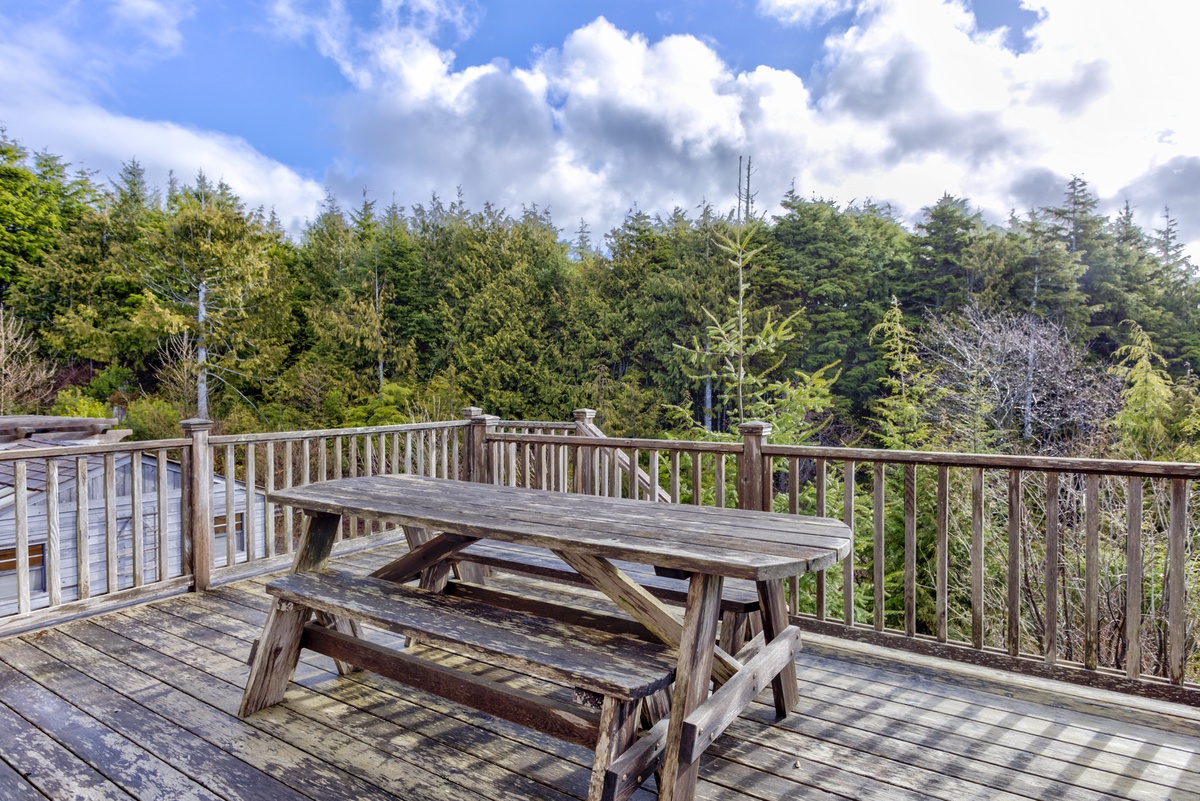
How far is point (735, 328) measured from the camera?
816 centimetres

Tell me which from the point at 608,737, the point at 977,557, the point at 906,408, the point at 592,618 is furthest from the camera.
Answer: the point at 906,408

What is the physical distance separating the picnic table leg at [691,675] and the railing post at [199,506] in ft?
10.1

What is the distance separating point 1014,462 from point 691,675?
1660 mm

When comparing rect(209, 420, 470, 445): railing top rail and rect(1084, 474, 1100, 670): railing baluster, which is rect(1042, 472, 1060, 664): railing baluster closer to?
rect(1084, 474, 1100, 670): railing baluster

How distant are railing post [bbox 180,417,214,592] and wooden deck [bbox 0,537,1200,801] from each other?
914mm

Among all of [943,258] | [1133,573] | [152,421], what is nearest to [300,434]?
[1133,573]

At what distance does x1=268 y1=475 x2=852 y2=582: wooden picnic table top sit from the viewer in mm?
1536

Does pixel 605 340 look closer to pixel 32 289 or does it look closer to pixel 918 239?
pixel 918 239

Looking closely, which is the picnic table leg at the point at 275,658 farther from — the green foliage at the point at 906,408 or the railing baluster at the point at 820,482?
the green foliage at the point at 906,408

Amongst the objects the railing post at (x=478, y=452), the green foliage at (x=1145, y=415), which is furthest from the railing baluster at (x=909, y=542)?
the green foliage at (x=1145, y=415)

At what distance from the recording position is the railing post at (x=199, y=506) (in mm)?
3434

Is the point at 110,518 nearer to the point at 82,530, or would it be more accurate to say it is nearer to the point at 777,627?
the point at 82,530

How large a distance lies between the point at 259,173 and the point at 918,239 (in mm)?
20014

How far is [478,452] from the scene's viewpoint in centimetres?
472
